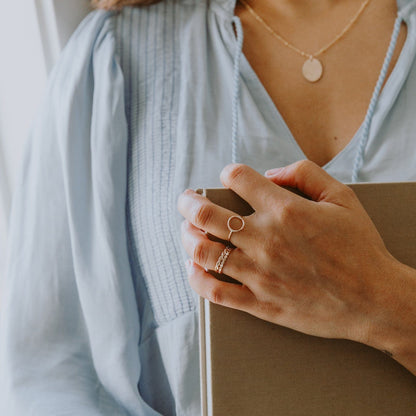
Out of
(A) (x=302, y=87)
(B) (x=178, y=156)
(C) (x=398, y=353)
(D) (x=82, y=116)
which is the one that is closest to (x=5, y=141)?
(D) (x=82, y=116)

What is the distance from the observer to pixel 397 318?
45cm

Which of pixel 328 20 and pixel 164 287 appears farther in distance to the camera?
pixel 328 20

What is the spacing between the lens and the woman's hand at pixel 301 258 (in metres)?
0.43

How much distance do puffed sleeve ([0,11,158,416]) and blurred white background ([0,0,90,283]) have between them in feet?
0.19

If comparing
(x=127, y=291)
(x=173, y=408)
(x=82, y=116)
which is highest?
(x=82, y=116)

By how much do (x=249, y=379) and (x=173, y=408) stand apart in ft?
0.86

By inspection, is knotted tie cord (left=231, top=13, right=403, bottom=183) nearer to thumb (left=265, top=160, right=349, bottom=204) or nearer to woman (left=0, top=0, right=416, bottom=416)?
woman (left=0, top=0, right=416, bottom=416)

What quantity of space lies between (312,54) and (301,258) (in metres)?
0.41

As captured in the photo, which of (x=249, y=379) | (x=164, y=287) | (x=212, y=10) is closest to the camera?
(x=249, y=379)

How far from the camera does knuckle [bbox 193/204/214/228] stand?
0.42 metres

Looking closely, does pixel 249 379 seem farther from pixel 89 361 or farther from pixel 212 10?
pixel 212 10

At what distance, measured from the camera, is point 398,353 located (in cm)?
44

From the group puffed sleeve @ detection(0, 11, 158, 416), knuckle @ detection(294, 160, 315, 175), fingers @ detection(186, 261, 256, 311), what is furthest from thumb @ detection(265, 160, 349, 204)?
puffed sleeve @ detection(0, 11, 158, 416)

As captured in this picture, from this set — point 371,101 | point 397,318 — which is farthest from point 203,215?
point 371,101
